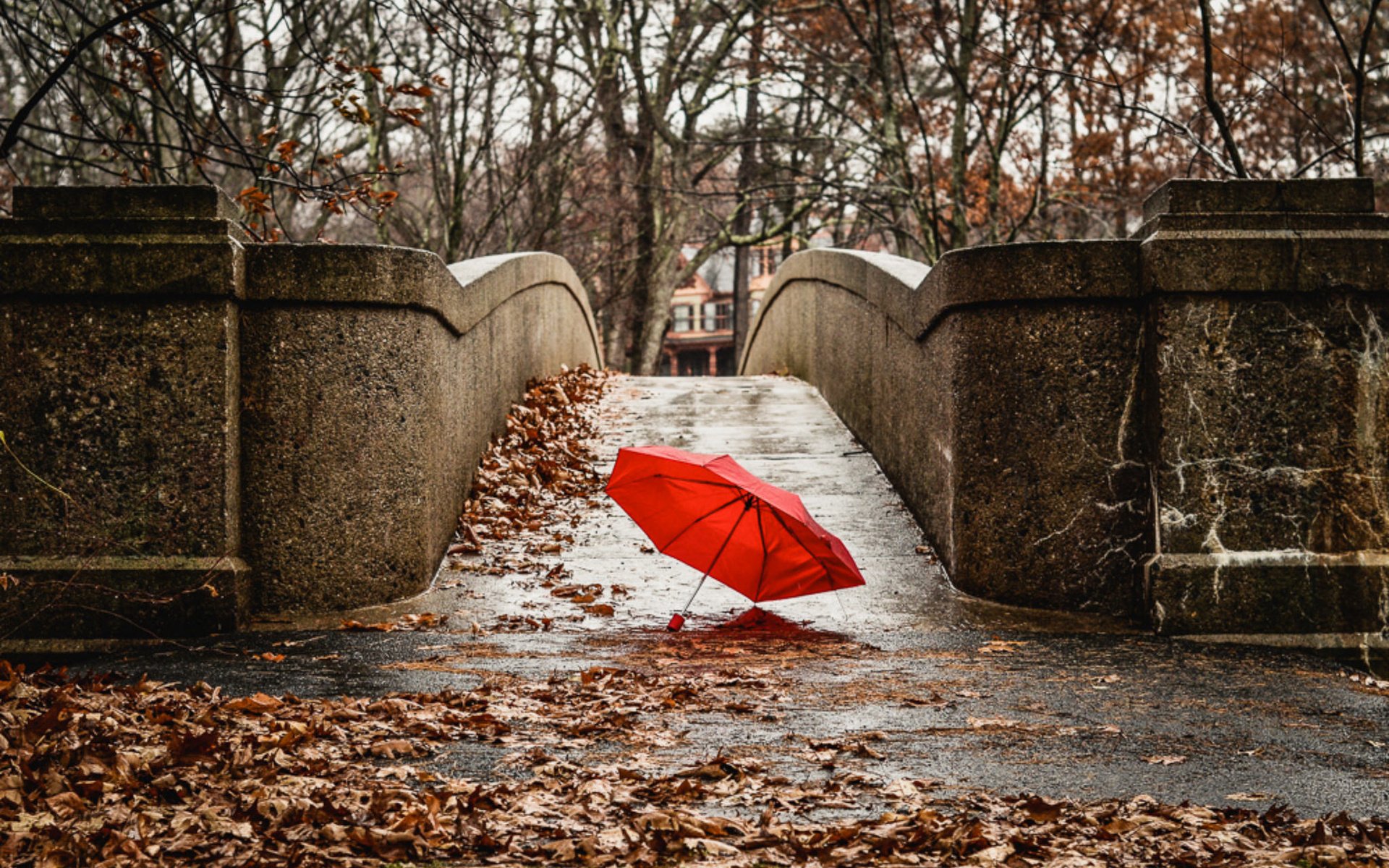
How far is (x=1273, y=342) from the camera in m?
5.67

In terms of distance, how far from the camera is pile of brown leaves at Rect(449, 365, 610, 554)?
7180 millimetres

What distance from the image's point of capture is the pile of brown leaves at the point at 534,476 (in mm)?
7180

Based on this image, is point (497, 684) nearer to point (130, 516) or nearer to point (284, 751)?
point (284, 751)

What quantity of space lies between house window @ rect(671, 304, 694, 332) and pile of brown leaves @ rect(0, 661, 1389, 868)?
5854 centimetres

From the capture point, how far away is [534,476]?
8078 mm

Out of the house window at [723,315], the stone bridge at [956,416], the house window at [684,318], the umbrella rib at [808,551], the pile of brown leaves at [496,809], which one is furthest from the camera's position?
the house window at [684,318]

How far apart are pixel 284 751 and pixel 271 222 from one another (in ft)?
60.3

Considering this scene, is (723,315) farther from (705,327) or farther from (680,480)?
(680,480)

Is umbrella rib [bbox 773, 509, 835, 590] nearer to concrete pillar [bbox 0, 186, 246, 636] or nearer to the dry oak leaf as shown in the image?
the dry oak leaf

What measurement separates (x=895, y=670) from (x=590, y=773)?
70.9 inches

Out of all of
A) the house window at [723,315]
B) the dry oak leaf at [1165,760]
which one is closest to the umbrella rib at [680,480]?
the dry oak leaf at [1165,760]

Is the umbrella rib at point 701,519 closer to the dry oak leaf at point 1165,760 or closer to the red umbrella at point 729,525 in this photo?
the red umbrella at point 729,525

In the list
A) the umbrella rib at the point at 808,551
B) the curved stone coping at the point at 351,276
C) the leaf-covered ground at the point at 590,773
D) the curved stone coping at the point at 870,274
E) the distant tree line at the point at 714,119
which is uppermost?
the distant tree line at the point at 714,119

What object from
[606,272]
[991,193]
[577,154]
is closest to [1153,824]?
[991,193]
